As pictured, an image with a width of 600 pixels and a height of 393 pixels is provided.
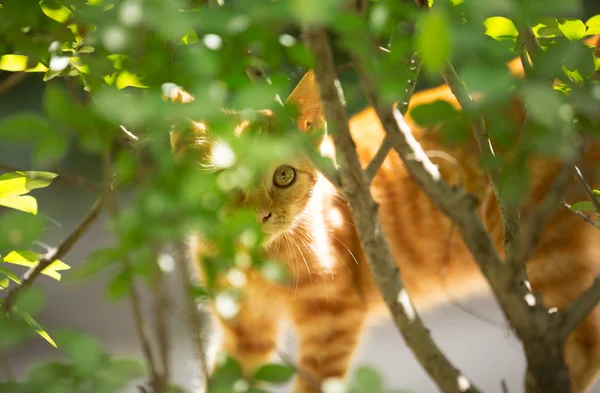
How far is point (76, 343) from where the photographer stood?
0.43 metres

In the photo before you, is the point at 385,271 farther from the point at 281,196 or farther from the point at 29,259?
the point at 281,196

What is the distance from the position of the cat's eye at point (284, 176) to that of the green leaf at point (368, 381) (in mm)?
788

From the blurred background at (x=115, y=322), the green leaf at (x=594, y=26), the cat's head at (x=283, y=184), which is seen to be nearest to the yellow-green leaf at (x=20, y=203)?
the cat's head at (x=283, y=184)

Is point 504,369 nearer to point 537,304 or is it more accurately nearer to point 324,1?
point 537,304

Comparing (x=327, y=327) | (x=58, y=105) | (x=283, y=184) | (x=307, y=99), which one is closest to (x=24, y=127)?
(x=58, y=105)

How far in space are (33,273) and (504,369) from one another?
148cm

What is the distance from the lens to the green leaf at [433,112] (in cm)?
38

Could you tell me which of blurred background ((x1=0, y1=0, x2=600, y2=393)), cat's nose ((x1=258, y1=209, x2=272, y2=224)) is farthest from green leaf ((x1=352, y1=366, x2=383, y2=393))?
blurred background ((x1=0, y1=0, x2=600, y2=393))

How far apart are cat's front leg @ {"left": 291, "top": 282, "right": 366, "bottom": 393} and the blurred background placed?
43 centimetres

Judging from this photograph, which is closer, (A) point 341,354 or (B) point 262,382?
(B) point 262,382

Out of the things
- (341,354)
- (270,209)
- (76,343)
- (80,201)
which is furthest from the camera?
(80,201)

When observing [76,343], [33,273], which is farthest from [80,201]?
[76,343]

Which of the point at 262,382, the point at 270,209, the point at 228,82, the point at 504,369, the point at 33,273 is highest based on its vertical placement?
the point at 228,82

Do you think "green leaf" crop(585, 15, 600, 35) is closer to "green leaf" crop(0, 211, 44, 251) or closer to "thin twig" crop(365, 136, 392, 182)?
"thin twig" crop(365, 136, 392, 182)
